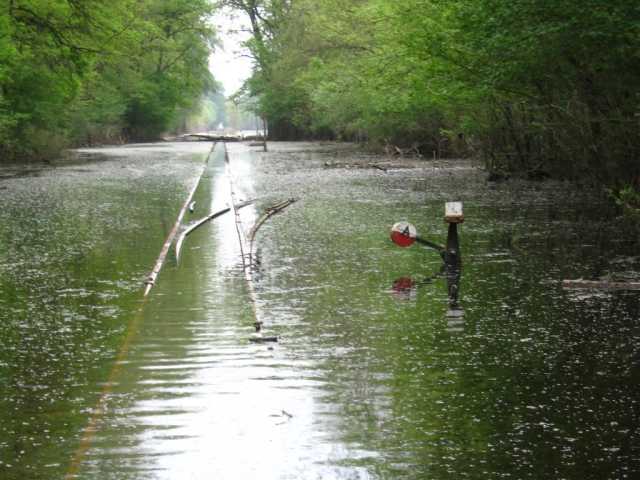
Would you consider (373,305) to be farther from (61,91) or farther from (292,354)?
(61,91)

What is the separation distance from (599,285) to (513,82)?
12110 millimetres

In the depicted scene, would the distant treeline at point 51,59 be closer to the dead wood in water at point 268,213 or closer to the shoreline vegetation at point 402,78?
the shoreline vegetation at point 402,78

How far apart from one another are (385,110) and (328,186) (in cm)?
1279

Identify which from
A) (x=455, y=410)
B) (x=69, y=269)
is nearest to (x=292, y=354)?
(x=455, y=410)

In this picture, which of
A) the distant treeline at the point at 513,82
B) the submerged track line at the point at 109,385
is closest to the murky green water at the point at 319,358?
the submerged track line at the point at 109,385

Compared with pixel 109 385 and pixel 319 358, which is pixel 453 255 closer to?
pixel 319 358

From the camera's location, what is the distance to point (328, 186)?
29.2 meters

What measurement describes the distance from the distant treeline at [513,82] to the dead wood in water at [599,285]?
5094 mm

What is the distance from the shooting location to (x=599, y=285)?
1227 cm

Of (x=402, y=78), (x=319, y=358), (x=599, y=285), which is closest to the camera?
(x=319, y=358)

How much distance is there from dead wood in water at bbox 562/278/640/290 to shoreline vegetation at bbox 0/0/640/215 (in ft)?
4.45

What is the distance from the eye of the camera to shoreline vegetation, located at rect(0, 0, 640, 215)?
60.4 ft

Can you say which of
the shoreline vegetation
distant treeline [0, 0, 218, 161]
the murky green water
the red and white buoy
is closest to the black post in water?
the murky green water

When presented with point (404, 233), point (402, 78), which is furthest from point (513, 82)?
point (402, 78)
